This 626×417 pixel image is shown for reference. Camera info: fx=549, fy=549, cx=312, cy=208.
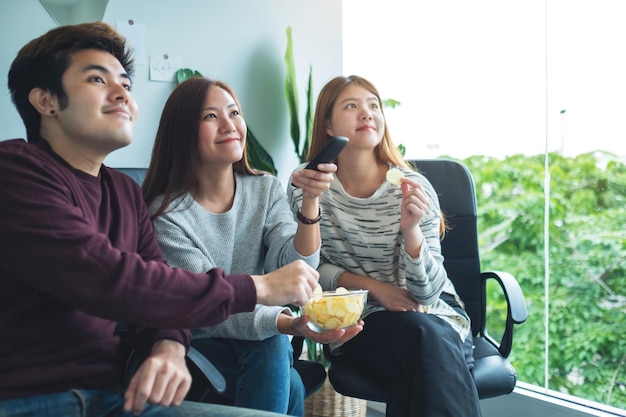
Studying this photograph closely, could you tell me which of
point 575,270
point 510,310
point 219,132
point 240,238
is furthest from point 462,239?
point 219,132

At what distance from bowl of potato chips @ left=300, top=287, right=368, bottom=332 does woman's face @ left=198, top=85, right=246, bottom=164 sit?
525 millimetres

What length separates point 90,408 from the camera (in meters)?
1.04

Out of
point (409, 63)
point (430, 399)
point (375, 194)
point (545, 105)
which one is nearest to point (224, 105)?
point (375, 194)

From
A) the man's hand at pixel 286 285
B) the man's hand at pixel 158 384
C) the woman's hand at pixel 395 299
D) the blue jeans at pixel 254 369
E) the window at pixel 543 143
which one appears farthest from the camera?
the window at pixel 543 143

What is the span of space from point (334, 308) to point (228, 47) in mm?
1644

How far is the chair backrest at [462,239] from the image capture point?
79.8 inches

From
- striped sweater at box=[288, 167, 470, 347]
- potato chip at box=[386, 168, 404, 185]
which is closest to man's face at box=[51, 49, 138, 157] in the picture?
striped sweater at box=[288, 167, 470, 347]

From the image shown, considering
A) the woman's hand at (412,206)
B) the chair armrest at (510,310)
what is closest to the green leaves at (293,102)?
the woman's hand at (412,206)

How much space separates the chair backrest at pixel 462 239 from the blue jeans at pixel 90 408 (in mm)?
1176

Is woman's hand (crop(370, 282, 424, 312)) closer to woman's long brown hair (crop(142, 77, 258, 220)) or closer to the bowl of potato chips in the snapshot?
the bowl of potato chips

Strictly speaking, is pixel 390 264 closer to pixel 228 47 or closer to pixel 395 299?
pixel 395 299

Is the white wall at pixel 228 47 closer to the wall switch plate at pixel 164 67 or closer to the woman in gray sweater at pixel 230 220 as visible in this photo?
the wall switch plate at pixel 164 67

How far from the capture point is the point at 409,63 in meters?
3.06

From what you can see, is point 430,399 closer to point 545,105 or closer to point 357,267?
point 357,267
